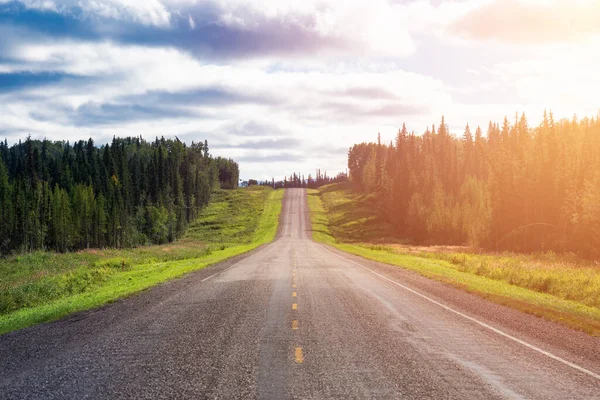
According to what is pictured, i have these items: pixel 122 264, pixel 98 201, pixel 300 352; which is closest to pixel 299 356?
pixel 300 352

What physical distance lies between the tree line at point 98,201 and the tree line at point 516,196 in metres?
51.9

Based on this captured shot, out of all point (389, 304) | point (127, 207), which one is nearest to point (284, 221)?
point (127, 207)

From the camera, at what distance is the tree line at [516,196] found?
187ft

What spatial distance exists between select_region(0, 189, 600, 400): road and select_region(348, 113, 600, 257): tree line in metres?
42.7

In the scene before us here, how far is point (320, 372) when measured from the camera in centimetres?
830

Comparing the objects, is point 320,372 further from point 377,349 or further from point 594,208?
point 594,208

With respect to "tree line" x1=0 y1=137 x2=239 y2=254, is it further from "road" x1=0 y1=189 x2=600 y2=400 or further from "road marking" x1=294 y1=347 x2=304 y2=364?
"road marking" x1=294 y1=347 x2=304 y2=364

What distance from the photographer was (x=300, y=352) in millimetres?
9648

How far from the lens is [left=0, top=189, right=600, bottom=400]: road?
753 centimetres

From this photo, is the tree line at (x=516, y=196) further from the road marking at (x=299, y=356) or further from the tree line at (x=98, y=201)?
the tree line at (x=98, y=201)

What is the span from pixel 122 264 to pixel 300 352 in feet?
107

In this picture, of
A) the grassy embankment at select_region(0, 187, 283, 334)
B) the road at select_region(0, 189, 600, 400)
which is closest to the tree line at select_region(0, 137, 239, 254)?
the grassy embankment at select_region(0, 187, 283, 334)

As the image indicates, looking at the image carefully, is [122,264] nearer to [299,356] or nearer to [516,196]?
[299,356]

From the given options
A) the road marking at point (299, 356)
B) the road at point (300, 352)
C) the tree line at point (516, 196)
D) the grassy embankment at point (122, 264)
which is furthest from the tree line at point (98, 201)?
the road marking at point (299, 356)
